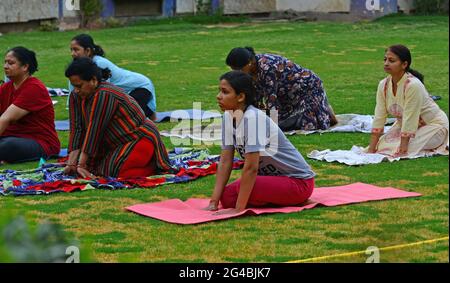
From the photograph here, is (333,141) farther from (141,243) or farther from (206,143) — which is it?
(141,243)

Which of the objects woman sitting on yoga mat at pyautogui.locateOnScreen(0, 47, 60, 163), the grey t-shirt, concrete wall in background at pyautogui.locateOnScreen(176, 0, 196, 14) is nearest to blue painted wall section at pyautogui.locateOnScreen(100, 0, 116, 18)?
concrete wall in background at pyautogui.locateOnScreen(176, 0, 196, 14)

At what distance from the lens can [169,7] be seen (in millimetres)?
26781

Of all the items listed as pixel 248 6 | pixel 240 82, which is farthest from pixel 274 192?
pixel 248 6

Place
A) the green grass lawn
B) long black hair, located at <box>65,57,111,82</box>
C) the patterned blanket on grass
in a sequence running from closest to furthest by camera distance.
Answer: the green grass lawn < the patterned blanket on grass < long black hair, located at <box>65,57,111,82</box>


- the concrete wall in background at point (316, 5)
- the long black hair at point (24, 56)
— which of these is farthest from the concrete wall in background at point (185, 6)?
the long black hair at point (24, 56)

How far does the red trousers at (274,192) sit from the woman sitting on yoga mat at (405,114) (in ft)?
7.19

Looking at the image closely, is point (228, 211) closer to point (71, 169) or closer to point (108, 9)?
point (71, 169)

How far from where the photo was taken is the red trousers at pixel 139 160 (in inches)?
321

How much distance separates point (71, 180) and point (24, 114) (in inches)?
51.9

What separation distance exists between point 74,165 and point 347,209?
246 centimetres

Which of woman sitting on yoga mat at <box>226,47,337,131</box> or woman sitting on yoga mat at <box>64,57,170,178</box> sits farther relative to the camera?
woman sitting on yoga mat at <box>226,47,337,131</box>

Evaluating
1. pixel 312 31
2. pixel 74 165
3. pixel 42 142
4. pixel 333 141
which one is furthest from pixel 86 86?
pixel 312 31

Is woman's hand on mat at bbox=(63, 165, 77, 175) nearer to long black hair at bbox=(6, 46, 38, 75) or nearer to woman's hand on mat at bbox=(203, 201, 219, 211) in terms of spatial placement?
long black hair at bbox=(6, 46, 38, 75)

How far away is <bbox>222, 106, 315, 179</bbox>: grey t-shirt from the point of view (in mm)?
6793
